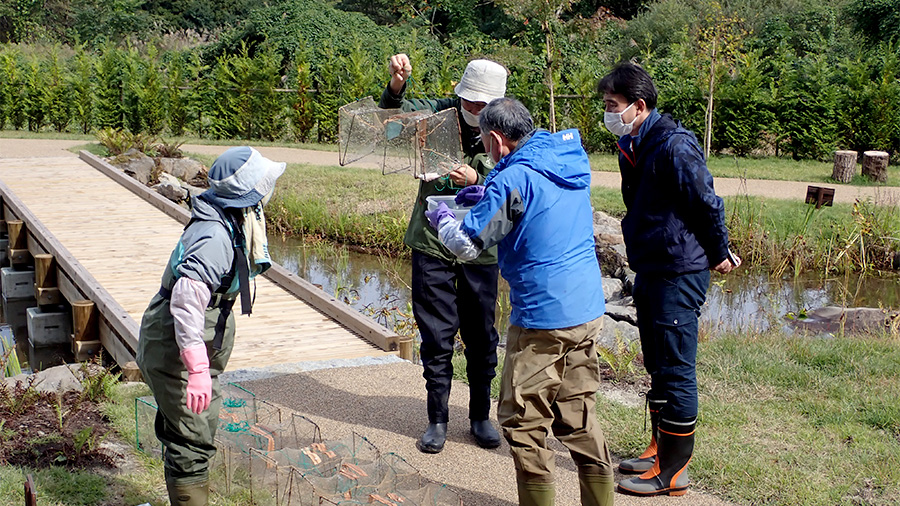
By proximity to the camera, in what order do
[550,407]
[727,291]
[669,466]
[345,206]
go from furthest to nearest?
[345,206], [727,291], [669,466], [550,407]

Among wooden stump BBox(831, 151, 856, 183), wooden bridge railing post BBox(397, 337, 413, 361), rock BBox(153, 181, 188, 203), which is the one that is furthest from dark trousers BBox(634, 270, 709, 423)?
wooden stump BBox(831, 151, 856, 183)

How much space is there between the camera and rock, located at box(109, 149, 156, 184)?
1538 centimetres

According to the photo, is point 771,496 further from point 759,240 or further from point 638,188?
point 759,240

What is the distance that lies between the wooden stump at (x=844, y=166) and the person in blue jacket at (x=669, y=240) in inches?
466

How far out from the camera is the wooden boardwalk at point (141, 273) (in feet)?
21.6

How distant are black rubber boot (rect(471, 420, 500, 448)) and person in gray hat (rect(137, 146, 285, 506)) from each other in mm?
1606

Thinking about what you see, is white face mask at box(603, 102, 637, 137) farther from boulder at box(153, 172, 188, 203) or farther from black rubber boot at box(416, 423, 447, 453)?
boulder at box(153, 172, 188, 203)

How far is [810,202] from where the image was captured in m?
10.9

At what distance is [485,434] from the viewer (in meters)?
4.84

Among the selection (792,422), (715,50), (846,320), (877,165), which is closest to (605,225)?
(846,320)

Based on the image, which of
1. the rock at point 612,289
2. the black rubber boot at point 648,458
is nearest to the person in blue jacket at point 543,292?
the black rubber boot at point 648,458

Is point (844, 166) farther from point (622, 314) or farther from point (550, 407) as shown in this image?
point (550, 407)

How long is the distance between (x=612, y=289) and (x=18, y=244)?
23.4 feet

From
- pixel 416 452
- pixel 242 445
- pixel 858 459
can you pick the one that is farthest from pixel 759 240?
pixel 242 445
